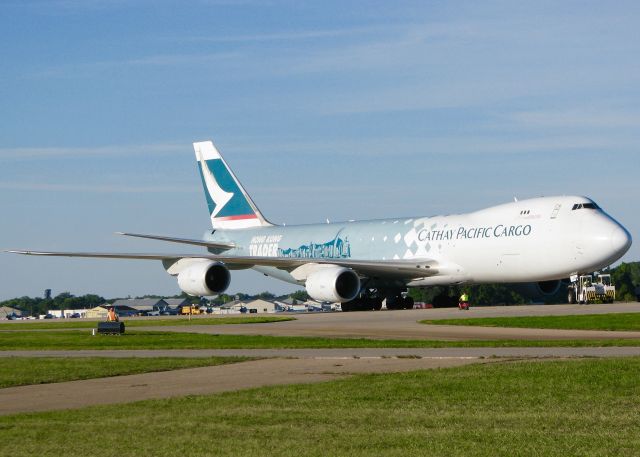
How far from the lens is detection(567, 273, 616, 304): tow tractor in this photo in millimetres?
48812

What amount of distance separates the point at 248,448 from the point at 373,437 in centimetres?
132

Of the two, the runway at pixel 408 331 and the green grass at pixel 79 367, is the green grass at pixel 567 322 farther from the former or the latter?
the green grass at pixel 79 367

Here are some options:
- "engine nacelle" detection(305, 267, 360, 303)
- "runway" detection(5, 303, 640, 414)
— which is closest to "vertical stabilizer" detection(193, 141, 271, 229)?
"engine nacelle" detection(305, 267, 360, 303)

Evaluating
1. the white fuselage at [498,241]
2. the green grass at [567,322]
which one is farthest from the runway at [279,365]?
the white fuselage at [498,241]

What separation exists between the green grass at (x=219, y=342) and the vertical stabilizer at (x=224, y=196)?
30.7 meters

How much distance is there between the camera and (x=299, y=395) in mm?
14641

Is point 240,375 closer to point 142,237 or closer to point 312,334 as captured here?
point 312,334

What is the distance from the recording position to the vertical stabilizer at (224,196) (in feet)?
212

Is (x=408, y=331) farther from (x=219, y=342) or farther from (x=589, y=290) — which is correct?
(x=589, y=290)

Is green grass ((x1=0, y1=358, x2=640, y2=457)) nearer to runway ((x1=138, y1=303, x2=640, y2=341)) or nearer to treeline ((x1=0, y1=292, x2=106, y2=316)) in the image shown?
runway ((x1=138, y1=303, x2=640, y2=341))

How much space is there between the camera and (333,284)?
48.4 metres

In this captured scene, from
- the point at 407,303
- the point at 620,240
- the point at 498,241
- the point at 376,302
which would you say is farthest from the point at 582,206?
the point at 376,302

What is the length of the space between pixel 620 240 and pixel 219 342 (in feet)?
72.7

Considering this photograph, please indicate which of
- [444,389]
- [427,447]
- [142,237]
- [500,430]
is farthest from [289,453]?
[142,237]
